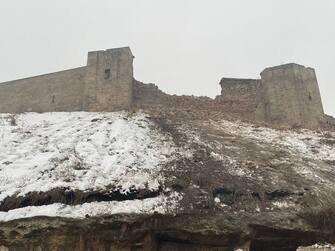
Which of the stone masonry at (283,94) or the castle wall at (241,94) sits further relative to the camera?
the stone masonry at (283,94)

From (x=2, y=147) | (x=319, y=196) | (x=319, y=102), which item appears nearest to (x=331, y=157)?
(x=319, y=196)

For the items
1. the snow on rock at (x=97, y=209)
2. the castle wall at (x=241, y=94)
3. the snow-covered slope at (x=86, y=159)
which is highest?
the castle wall at (x=241, y=94)

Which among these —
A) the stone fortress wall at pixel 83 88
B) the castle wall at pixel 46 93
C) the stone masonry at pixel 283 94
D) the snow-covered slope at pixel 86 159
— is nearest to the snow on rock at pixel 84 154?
the snow-covered slope at pixel 86 159

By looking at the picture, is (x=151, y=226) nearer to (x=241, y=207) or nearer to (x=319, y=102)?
(x=241, y=207)

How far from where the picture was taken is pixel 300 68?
20.5 meters

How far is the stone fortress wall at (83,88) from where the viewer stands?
19516 mm

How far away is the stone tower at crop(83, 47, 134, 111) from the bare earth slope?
10.9 m

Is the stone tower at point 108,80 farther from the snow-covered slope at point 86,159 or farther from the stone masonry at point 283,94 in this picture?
the snow-covered slope at point 86,159

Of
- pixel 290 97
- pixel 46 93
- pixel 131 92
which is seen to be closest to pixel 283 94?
pixel 290 97

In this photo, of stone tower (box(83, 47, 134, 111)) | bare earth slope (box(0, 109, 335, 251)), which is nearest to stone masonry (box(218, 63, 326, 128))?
stone tower (box(83, 47, 134, 111))

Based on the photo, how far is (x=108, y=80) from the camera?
19.8 meters

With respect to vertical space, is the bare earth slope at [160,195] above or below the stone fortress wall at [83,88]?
below

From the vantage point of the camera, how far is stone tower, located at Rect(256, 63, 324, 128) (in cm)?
1980

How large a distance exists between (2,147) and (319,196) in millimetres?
5745
